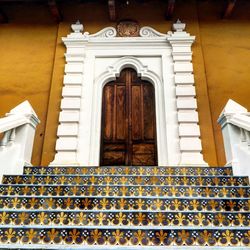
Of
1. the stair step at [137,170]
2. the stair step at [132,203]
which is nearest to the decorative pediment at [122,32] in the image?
the stair step at [137,170]

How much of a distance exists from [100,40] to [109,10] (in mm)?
793

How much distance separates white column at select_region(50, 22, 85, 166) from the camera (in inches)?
226

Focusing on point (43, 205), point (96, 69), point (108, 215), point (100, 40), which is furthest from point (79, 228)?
point (100, 40)

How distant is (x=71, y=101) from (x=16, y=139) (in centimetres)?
231

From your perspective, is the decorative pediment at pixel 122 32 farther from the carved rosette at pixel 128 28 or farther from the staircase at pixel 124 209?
the staircase at pixel 124 209

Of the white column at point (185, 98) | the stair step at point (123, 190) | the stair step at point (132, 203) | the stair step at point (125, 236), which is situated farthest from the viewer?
the white column at point (185, 98)

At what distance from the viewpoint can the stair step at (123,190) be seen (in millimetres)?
3312

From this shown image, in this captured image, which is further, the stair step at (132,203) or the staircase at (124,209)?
the stair step at (132,203)

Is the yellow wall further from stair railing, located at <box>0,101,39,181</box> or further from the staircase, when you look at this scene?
the staircase

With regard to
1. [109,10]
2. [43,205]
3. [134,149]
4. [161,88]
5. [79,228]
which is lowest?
[79,228]

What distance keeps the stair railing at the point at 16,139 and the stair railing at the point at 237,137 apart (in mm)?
2982

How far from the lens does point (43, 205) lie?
312cm

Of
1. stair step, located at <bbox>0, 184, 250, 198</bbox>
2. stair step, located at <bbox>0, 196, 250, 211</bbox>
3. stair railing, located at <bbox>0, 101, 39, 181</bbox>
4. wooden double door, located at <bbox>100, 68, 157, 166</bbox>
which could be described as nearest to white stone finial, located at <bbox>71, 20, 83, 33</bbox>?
wooden double door, located at <bbox>100, 68, 157, 166</bbox>

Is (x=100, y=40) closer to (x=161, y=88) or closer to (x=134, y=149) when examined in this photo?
(x=161, y=88)
